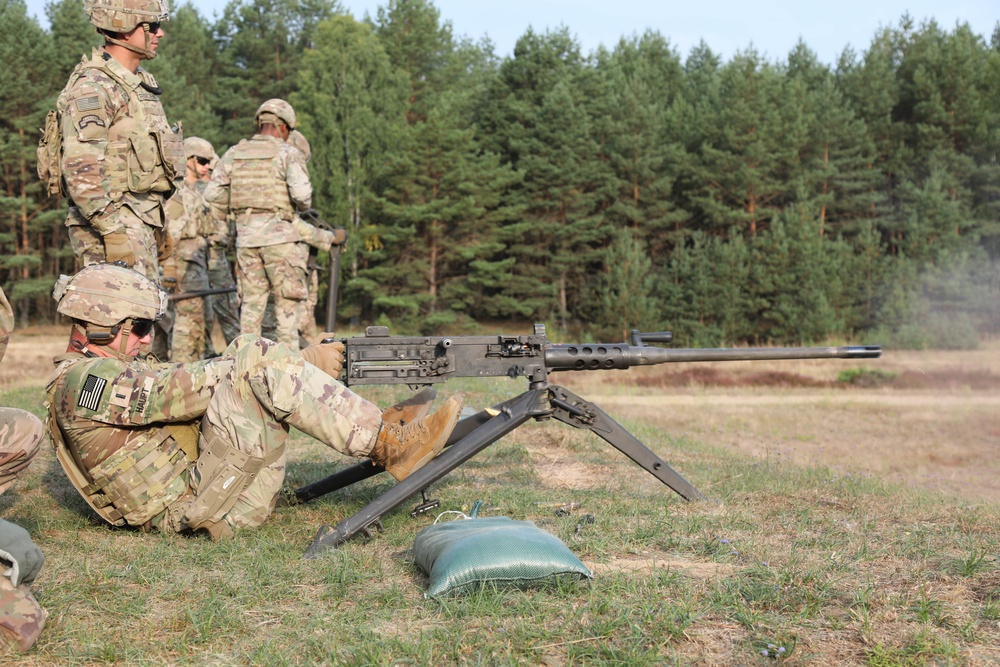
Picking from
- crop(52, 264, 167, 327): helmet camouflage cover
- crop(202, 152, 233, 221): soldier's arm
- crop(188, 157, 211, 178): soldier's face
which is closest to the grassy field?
crop(52, 264, 167, 327): helmet camouflage cover

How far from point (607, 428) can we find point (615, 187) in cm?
3470

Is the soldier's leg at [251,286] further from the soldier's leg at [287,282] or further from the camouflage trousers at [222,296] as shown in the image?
the camouflage trousers at [222,296]

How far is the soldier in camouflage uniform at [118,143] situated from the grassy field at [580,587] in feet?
5.98

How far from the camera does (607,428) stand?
5254 millimetres

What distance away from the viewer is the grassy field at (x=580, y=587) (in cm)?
329

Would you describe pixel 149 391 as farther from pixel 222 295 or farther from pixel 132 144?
pixel 222 295

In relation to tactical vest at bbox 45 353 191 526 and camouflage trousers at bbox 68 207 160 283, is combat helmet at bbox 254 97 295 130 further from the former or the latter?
tactical vest at bbox 45 353 191 526

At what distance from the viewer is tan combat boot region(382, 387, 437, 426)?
507cm

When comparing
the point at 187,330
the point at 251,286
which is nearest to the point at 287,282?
the point at 251,286

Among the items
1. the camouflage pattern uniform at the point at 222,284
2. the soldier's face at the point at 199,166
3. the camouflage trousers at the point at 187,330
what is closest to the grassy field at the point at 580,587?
the camouflage trousers at the point at 187,330

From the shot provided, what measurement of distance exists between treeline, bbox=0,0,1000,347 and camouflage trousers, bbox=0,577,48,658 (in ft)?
107

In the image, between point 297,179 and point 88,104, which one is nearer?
point 88,104

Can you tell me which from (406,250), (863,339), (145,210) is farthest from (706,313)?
(145,210)

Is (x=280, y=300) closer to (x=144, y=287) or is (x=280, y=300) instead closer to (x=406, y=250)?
(x=144, y=287)
